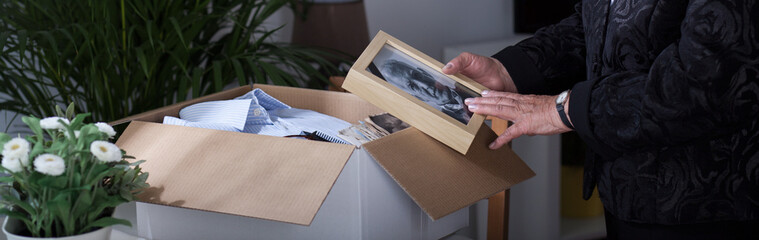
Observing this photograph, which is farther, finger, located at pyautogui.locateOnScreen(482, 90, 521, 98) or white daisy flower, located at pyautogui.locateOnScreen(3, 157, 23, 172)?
finger, located at pyautogui.locateOnScreen(482, 90, 521, 98)

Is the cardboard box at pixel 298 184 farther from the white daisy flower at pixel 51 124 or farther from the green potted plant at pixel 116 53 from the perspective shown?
the green potted plant at pixel 116 53

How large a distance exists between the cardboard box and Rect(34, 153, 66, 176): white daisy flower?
7.6 inches

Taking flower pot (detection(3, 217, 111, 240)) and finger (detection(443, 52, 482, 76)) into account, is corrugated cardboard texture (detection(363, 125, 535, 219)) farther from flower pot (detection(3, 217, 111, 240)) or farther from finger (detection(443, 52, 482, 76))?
flower pot (detection(3, 217, 111, 240))

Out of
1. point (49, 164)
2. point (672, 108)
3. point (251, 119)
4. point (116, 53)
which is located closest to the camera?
point (49, 164)

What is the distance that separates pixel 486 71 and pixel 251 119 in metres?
0.40

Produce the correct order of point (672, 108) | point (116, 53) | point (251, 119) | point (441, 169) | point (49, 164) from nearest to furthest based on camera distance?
point (49, 164) → point (672, 108) → point (441, 169) → point (251, 119) → point (116, 53)

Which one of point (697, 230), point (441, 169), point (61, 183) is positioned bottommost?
point (697, 230)

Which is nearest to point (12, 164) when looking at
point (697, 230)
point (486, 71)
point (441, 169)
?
point (441, 169)

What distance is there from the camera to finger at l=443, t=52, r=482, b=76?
110 cm

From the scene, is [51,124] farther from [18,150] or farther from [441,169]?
[441,169]

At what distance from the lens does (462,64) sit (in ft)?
3.75

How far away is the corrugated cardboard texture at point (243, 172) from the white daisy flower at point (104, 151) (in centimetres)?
16

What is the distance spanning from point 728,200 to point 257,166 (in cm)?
64

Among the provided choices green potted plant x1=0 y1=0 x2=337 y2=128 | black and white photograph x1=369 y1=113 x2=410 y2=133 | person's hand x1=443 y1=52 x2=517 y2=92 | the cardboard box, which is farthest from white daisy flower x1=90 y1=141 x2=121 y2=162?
green potted plant x1=0 y1=0 x2=337 y2=128
